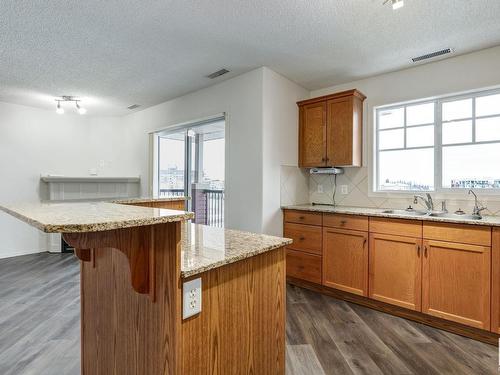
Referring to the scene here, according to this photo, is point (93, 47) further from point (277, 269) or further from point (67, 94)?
point (277, 269)

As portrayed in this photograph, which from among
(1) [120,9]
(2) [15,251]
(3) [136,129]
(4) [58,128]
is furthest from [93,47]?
(2) [15,251]

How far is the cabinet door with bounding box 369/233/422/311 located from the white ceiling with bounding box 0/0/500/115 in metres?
1.85

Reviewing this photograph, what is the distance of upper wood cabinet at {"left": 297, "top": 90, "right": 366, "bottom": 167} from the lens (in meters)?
3.34

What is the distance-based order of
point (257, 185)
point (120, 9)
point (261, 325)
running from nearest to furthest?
point (261, 325) → point (120, 9) → point (257, 185)

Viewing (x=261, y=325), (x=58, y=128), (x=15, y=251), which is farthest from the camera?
(x=58, y=128)

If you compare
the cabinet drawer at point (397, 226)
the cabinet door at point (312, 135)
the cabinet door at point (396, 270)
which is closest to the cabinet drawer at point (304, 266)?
the cabinet door at point (396, 270)

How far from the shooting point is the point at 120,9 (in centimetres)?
223

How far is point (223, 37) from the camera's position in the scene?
2.64m

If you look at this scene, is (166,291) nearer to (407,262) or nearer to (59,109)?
(407,262)

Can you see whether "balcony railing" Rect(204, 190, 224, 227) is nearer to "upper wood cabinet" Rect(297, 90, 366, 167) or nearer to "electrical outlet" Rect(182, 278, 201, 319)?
"upper wood cabinet" Rect(297, 90, 366, 167)

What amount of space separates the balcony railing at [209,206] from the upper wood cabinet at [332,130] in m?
1.25

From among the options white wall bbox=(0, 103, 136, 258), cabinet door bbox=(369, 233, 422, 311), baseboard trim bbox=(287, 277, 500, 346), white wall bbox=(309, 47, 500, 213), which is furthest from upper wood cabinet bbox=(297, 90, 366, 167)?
white wall bbox=(0, 103, 136, 258)

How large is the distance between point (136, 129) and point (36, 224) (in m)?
5.16

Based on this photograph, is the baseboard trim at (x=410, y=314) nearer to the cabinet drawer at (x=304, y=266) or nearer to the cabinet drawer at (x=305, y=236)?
the cabinet drawer at (x=304, y=266)
